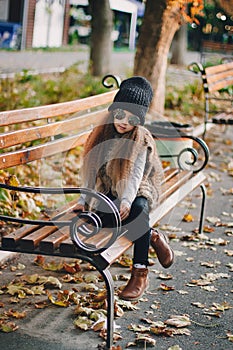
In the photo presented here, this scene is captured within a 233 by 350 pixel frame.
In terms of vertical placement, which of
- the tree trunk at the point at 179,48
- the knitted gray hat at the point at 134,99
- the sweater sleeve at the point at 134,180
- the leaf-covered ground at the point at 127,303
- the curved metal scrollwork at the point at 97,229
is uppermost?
the tree trunk at the point at 179,48

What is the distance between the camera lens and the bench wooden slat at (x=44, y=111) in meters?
4.20

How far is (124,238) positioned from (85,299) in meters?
0.51

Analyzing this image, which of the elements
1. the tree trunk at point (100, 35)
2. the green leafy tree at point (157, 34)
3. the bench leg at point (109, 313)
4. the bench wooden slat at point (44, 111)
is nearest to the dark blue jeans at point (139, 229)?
the bench leg at point (109, 313)

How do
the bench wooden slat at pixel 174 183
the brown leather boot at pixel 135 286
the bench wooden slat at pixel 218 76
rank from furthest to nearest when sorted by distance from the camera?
1. the bench wooden slat at pixel 218 76
2. the bench wooden slat at pixel 174 183
3. the brown leather boot at pixel 135 286

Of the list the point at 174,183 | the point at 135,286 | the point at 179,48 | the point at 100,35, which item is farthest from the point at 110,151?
the point at 179,48

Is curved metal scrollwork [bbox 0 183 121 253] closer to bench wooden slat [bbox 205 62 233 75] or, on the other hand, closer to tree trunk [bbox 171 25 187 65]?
bench wooden slat [bbox 205 62 233 75]

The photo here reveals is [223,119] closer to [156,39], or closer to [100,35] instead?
[156,39]

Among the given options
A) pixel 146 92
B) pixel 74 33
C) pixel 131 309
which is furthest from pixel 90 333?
pixel 74 33

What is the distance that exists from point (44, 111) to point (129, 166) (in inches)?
28.5

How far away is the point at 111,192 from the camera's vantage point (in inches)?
176

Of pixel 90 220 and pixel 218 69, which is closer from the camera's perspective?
pixel 90 220

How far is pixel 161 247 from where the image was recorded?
4.67m

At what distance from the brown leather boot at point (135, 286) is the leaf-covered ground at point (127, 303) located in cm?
9

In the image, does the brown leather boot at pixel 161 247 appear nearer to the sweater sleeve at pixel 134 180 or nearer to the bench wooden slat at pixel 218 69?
the sweater sleeve at pixel 134 180
